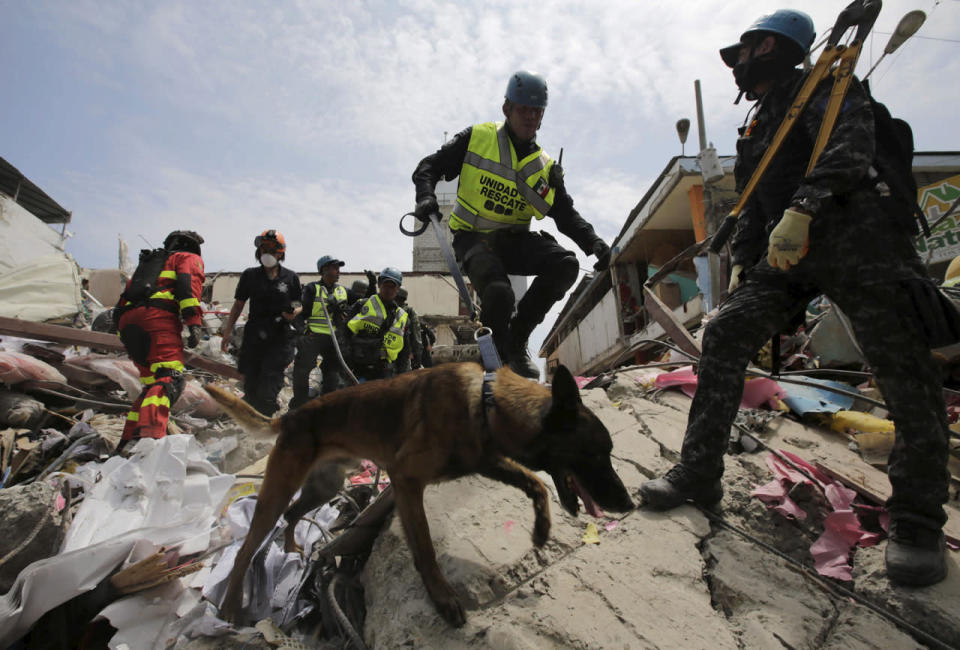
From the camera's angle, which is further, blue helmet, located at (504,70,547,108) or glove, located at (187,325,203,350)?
glove, located at (187,325,203,350)

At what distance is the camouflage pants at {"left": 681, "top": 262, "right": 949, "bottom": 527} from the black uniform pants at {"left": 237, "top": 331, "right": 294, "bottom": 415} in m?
4.51

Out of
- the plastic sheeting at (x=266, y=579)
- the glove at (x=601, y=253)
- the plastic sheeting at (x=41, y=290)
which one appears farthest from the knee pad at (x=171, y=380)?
the plastic sheeting at (x=41, y=290)

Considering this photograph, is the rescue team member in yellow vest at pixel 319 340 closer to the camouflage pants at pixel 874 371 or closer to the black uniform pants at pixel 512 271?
the black uniform pants at pixel 512 271

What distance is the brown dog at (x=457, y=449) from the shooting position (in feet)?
6.11

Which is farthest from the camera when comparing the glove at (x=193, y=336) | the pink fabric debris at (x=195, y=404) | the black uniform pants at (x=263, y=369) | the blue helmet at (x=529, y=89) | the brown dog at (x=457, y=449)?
the pink fabric debris at (x=195, y=404)

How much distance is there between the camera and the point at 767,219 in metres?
2.42

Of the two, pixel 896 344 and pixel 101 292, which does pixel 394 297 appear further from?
pixel 101 292

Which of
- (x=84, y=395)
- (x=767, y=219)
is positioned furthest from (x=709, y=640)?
(x=84, y=395)

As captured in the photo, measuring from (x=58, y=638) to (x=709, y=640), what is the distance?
8.83ft

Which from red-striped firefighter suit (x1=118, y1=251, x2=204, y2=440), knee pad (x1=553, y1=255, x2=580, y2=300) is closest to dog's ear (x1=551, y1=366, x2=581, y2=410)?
knee pad (x1=553, y1=255, x2=580, y2=300)

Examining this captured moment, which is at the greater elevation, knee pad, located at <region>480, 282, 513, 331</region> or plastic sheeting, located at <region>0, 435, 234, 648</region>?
knee pad, located at <region>480, 282, 513, 331</region>

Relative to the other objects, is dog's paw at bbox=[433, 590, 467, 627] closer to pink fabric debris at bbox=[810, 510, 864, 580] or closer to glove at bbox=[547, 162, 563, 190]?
pink fabric debris at bbox=[810, 510, 864, 580]

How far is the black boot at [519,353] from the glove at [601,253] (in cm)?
73

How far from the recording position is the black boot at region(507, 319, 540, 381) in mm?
3387
